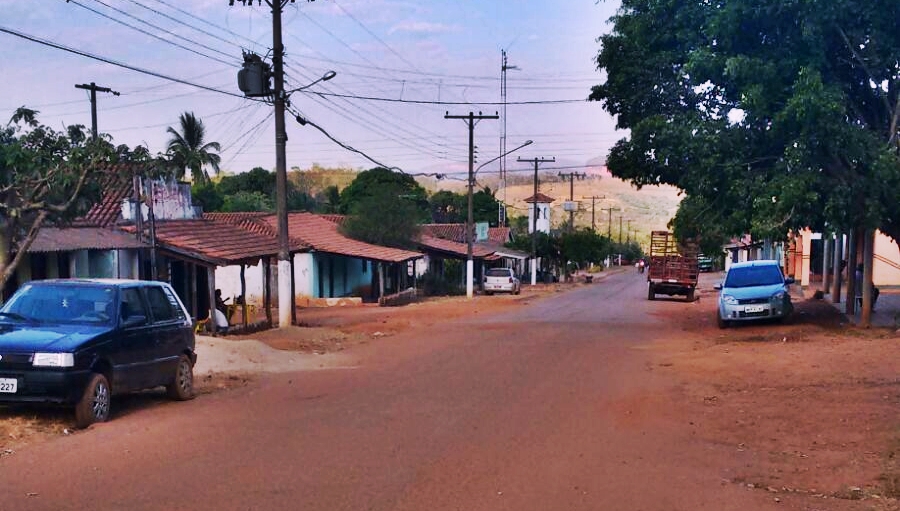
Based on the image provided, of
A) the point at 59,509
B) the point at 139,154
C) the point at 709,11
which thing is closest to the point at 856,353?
the point at 709,11

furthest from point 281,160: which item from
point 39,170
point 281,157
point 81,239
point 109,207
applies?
point 39,170

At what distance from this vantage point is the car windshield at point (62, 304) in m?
10.7

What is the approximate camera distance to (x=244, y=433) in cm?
966

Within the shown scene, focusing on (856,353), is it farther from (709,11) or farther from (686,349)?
(709,11)

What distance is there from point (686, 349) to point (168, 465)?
13.6 metres

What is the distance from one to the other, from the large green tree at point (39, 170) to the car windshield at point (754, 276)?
17.1 m

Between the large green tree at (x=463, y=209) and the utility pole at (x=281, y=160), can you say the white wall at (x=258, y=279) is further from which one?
the large green tree at (x=463, y=209)

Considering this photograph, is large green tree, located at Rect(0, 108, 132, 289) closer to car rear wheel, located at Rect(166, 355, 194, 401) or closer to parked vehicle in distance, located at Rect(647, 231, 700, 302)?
car rear wheel, located at Rect(166, 355, 194, 401)

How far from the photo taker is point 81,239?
68.9 feet

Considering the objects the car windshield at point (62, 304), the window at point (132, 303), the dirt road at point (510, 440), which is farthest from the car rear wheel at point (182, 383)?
the car windshield at point (62, 304)

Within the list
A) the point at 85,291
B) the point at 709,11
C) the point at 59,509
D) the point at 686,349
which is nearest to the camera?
the point at 59,509

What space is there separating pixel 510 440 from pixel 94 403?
4442 millimetres

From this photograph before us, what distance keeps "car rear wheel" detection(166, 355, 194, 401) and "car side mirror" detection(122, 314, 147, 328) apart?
1.06 m

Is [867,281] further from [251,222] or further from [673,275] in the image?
[251,222]
